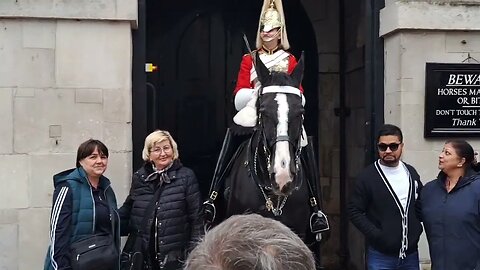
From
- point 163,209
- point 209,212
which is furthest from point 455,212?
point 163,209

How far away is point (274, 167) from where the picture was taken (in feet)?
13.5

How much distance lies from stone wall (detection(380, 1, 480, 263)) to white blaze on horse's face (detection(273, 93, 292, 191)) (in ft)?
6.93

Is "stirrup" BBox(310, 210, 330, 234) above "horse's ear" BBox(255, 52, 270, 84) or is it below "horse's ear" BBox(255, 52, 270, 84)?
below

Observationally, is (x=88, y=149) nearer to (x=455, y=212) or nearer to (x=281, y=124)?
(x=281, y=124)

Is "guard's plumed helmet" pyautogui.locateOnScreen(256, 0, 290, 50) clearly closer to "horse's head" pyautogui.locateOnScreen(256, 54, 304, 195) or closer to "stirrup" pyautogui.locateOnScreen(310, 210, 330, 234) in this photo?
"horse's head" pyautogui.locateOnScreen(256, 54, 304, 195)

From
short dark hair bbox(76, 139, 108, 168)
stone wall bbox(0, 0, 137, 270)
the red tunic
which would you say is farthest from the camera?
stone wall bbox(0, 0, 137, 270)

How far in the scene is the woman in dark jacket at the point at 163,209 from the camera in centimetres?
464

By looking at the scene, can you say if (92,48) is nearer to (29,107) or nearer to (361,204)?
(29,107)

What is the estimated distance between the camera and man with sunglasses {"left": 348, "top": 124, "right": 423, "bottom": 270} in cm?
496

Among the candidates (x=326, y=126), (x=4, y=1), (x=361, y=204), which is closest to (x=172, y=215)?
(x=361, y=204)

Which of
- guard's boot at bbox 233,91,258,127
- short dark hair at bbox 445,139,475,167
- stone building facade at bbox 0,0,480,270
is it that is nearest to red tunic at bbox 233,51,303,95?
guard's boot at bbox 233,91,258,127

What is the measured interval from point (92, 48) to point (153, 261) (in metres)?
1.98

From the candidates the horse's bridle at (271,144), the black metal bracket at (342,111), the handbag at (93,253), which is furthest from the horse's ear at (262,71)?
the black metal bracket at (342,111)

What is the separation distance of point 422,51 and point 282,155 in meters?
2.57
